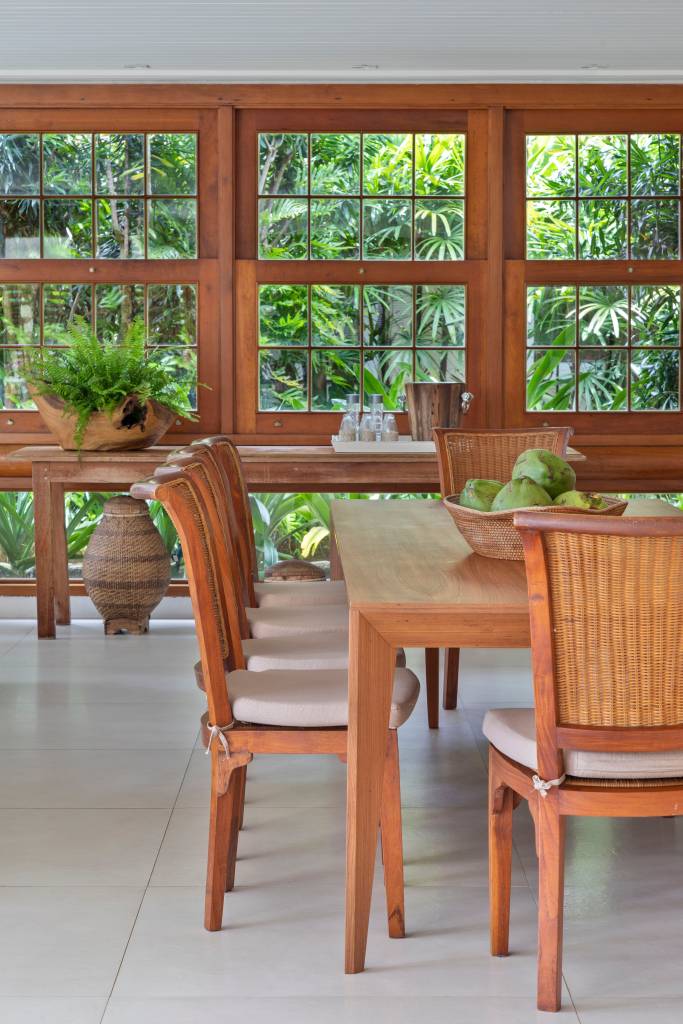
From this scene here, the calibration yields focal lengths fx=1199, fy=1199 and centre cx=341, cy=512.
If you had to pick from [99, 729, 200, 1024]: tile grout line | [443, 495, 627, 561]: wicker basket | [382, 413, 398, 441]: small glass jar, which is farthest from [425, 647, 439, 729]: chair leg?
[382, 413, 398, 441]: small glass jar

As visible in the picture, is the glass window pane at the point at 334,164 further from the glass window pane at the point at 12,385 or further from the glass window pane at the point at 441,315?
the glass window pane at the point at 12,385

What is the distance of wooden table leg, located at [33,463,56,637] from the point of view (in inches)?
208

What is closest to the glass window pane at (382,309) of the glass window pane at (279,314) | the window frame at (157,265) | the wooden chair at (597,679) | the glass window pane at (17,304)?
the glass window pane at (279,314)

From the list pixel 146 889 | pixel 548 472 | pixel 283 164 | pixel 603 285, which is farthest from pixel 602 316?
pixel 146 889

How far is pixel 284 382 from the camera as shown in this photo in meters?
5.99

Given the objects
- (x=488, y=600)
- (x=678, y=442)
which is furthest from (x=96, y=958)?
(x=678, y=442)

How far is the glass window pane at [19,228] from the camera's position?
5.96 metres

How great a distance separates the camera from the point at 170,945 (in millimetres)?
2352

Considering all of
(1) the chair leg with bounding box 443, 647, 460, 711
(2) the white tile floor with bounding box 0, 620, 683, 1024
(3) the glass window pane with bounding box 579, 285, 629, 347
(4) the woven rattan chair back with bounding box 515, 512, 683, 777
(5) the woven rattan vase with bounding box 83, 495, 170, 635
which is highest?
(3) the glass window pane with bounding box 579, 285, 629, 347

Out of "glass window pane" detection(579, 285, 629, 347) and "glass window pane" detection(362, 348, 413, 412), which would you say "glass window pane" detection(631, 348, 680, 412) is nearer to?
"glass window pane" detection(579, 285, 629, 347)

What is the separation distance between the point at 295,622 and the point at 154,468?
85.5 inches

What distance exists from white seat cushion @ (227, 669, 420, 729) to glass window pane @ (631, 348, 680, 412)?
151 inches

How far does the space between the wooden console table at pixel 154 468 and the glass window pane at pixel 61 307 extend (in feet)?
2.96
